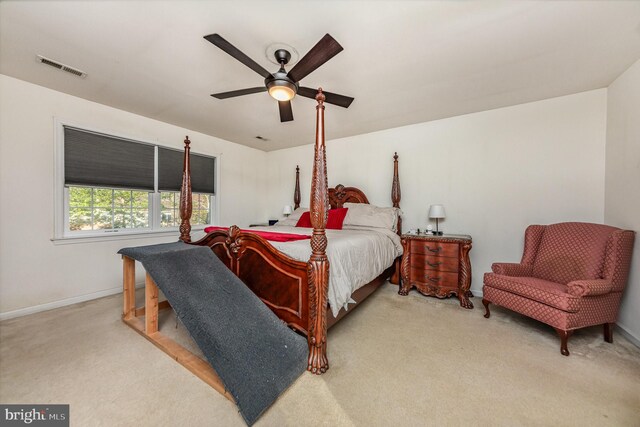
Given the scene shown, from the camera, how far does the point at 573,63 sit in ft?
7.39

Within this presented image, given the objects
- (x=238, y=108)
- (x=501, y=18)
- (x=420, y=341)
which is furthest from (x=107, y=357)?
(x=501, y=18)

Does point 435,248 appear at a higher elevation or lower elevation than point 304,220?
lower

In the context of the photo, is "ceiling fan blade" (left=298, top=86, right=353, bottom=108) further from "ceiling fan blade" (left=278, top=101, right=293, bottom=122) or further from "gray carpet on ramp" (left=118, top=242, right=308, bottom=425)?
"gray carpet on ramp" (left=118, top=242, right=308, bottom=425)

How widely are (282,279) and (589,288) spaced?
2.47 metres

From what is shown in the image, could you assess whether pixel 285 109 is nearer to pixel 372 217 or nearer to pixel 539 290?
pixel 372 217

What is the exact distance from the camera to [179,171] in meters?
4.10

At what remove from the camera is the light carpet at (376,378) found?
138cm

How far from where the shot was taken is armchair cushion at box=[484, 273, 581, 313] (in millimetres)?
1945

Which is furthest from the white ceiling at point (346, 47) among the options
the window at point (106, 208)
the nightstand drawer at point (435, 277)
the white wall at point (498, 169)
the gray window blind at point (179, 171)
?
the nightstand drawer at point (435, 277)

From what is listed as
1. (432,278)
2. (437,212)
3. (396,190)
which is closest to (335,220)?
(396,190)

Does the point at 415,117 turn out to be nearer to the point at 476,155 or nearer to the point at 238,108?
the point at 476,155

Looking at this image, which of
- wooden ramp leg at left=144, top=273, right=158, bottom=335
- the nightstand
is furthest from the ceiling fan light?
the nightstand

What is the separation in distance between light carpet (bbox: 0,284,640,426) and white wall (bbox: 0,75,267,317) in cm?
48

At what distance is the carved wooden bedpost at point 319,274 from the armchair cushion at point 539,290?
1858mm
